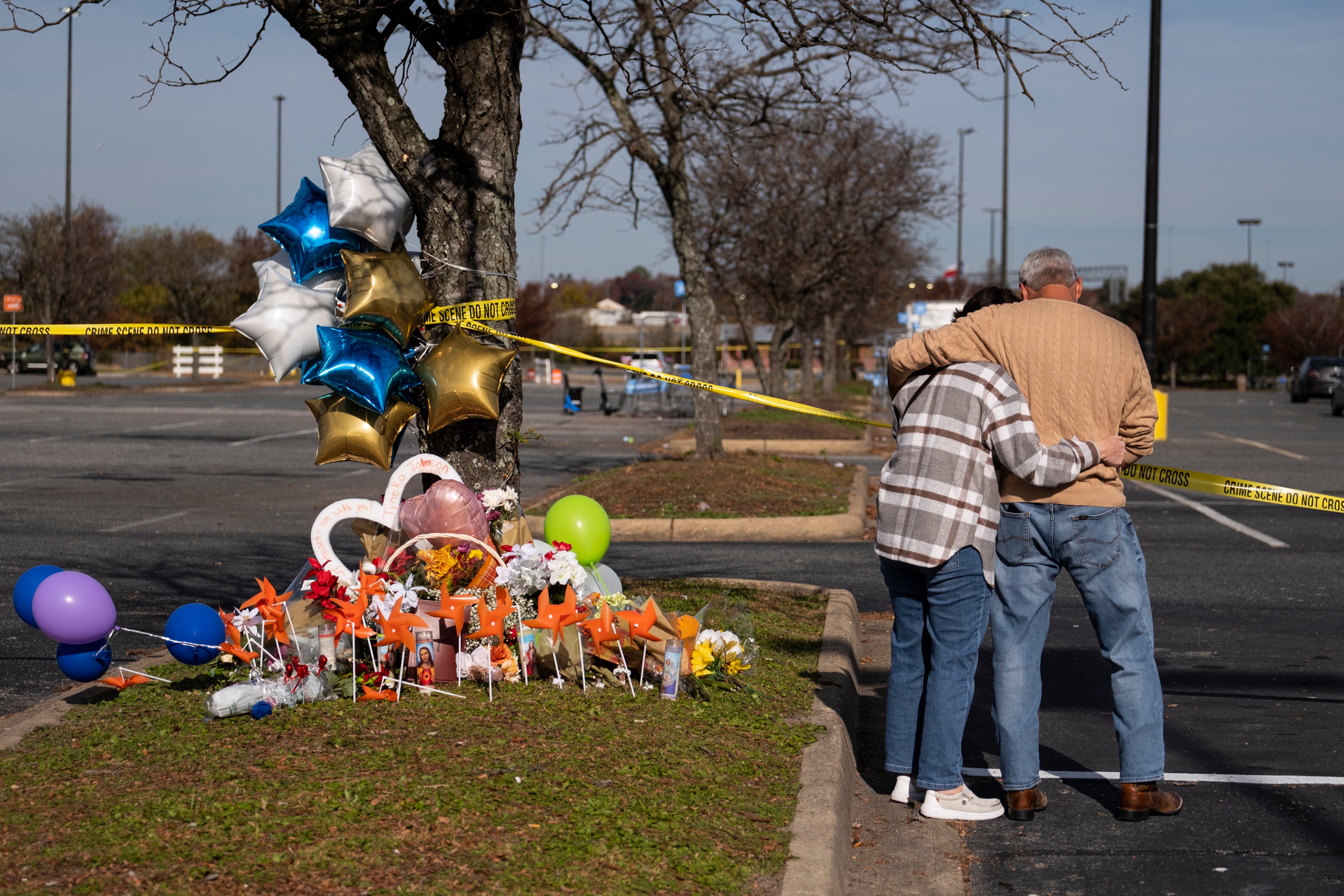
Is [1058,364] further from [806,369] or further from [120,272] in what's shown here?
[120,272]

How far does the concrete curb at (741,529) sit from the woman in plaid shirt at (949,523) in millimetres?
6742

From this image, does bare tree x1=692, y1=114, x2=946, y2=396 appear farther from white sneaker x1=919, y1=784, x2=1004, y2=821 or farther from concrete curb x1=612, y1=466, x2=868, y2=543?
white sneaker x1=919, y1=784, x2=1004, y2=821

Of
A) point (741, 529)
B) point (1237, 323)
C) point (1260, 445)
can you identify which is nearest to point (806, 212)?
point (1260, 445)

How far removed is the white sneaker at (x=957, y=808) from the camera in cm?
421

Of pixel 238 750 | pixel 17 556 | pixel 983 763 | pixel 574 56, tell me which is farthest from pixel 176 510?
pixel 983 763

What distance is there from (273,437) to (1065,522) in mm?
19105

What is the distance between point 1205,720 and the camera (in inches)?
217

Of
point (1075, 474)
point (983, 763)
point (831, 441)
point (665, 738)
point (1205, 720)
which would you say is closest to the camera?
point (1075, 474)

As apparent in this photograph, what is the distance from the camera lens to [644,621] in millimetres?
4754

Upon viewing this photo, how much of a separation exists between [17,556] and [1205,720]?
820 cm

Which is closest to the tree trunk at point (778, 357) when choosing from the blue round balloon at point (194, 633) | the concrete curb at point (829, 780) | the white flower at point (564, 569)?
the concrete curb at point (829, 780)

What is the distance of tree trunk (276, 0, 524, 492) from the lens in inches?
221

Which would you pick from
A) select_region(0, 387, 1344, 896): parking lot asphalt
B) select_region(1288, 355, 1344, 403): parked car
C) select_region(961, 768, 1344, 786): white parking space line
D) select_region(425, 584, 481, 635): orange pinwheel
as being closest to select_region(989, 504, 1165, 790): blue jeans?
select_region(0, 387, 1344, 896): parking lot asphalt

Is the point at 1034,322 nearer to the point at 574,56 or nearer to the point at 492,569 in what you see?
the point at 492,569
